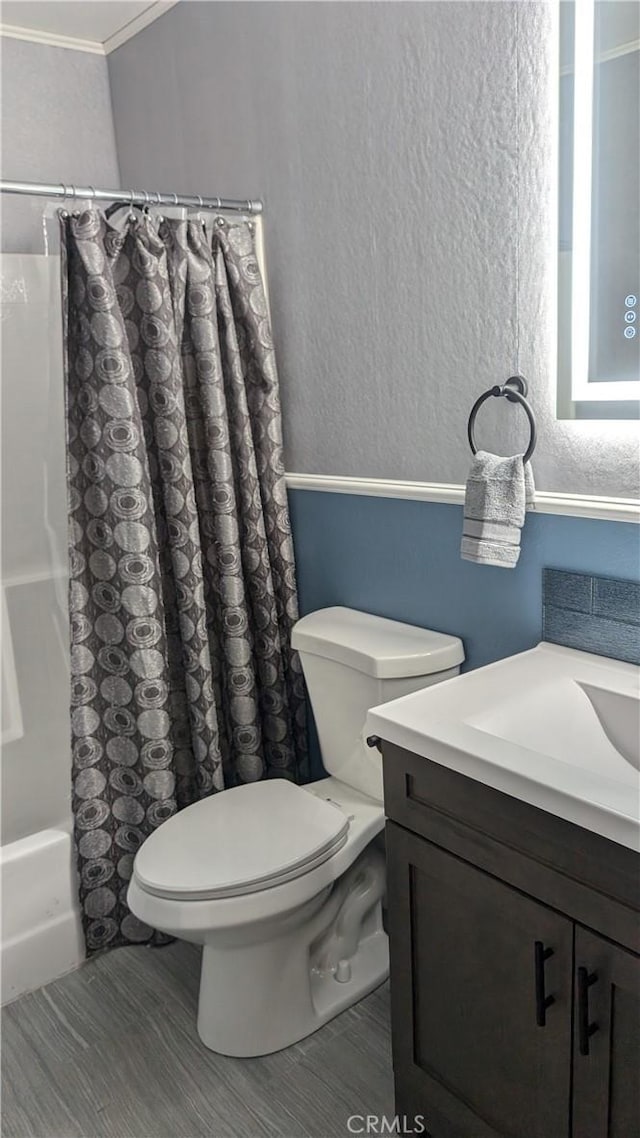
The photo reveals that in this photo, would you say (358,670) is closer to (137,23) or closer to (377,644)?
(377,644)

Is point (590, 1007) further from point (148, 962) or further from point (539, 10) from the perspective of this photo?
point (539, 10)

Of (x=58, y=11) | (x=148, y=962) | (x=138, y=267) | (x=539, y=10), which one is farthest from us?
(x=58, y=11)

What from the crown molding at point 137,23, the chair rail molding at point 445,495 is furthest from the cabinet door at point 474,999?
the crown molding at point 137,23

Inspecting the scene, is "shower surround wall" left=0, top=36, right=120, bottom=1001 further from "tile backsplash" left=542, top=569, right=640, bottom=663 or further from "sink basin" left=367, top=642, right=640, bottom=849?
"tile backsplash" left=542, top=569, right=640, bottom=663

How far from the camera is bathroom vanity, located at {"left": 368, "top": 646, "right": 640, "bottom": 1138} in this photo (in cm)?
120

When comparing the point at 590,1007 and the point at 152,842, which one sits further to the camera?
the point at 152,842

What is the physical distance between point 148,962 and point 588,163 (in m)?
2.07

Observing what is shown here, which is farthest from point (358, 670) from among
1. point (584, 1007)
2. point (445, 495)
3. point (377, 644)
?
point (584, 1007)

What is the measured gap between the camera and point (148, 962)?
89.1 inches

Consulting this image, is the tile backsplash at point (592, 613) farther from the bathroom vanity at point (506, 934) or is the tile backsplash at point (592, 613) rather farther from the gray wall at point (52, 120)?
the gray wall at point (52, 120)

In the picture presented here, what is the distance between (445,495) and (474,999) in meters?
1.00

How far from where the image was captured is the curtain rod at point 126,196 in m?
1.91

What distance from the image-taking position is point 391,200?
76.4 inches

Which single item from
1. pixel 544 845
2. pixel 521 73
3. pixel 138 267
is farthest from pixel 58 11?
pixel 544 845
